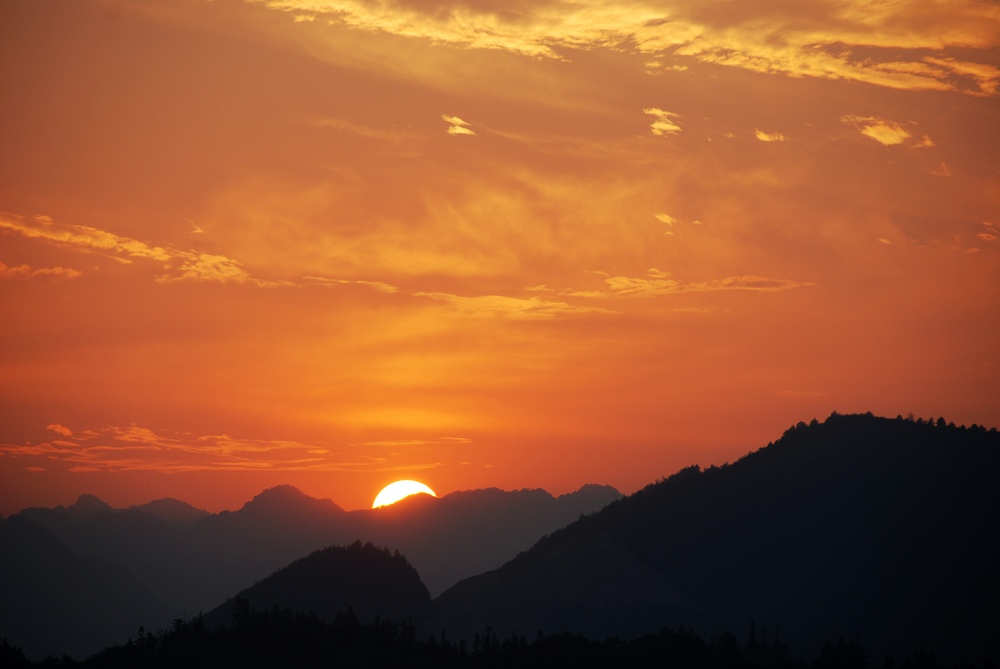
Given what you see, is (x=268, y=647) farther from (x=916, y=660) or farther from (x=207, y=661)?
(x=916, y=660)

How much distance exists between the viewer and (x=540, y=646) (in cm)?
18950

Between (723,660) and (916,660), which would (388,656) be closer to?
(723,660)

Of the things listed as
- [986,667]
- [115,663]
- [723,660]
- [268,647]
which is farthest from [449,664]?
[986,667]

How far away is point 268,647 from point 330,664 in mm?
13808

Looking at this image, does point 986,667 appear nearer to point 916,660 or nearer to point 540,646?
point 916,660

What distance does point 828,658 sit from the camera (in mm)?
182625

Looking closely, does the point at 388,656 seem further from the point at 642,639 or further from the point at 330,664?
the point at 642,639

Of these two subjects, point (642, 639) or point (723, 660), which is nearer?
point (723, 660)

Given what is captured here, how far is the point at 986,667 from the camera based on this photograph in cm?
17862

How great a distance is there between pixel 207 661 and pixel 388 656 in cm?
3155

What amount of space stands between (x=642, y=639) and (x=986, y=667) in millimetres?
55669

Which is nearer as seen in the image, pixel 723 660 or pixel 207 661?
pixel 723 660

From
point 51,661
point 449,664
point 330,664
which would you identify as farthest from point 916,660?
point 51,661

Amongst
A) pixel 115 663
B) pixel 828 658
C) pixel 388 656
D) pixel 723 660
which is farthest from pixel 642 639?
pixel 115 663
